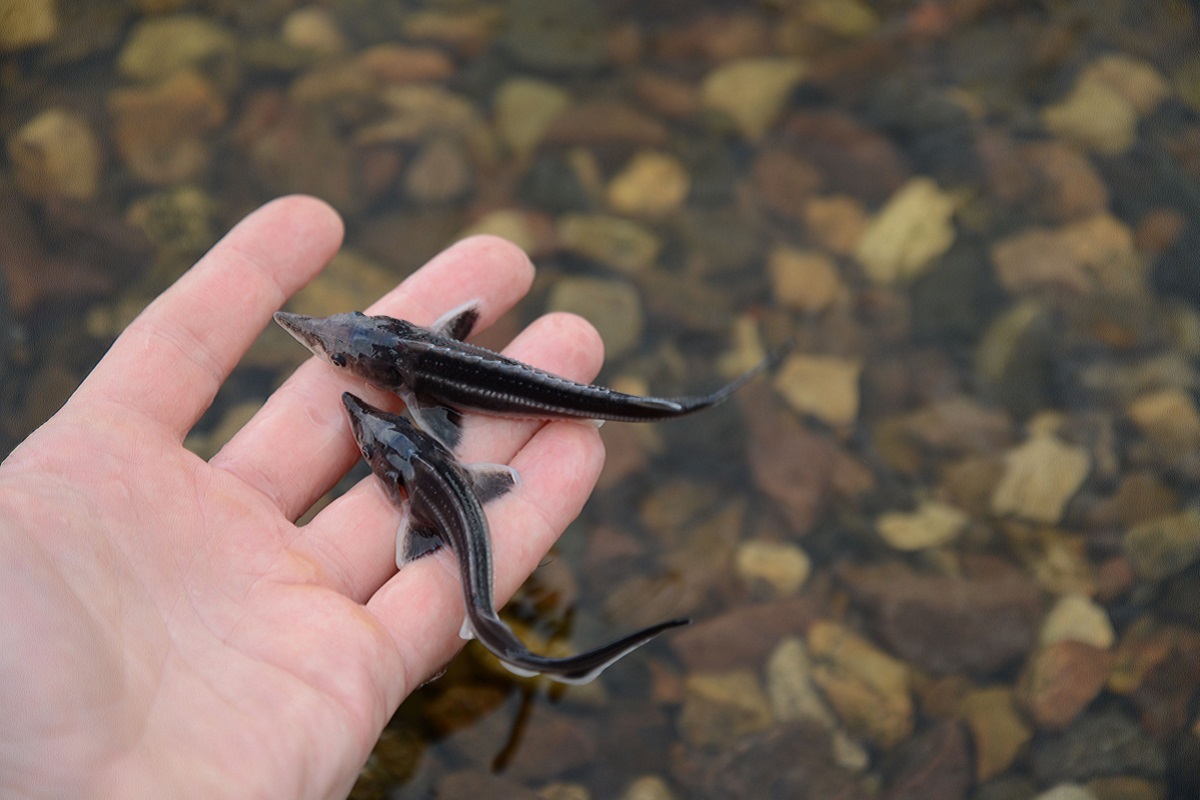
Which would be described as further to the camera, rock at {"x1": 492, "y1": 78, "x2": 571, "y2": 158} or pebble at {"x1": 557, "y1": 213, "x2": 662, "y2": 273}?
rock at {"x1": 492, "y1": 78, "x2": 571, "y2": 158}

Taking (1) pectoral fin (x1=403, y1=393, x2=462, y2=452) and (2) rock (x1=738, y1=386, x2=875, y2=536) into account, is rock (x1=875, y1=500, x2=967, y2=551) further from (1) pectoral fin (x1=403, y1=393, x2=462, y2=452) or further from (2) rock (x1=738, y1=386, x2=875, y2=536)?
(1) pectoral fin (x1=403, y1=393, x2=462, y2=452)

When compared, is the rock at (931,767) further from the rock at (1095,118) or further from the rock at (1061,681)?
the rock at (1095,118)

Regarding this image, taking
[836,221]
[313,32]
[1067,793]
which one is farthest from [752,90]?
[1067,793]

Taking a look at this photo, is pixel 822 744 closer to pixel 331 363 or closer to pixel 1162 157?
pixel 331 363

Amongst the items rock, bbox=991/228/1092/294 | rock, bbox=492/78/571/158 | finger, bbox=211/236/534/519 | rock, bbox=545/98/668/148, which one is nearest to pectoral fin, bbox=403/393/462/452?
finger, bbox=211/236/534/519

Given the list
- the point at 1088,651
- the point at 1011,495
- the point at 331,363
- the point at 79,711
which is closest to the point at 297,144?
the point at 331,363
